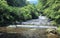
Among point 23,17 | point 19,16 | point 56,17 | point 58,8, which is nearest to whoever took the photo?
point 56,17

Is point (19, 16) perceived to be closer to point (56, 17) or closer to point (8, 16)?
point (8, 16)

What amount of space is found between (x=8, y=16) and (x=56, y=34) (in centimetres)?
1605

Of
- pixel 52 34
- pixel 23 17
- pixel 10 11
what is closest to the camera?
pixel 52 34

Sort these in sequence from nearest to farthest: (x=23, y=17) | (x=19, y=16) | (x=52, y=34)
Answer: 1. (x=52, y=34)
2. (x=19, y=16)
3. (x=23, y=17)

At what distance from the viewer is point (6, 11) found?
4616 cm

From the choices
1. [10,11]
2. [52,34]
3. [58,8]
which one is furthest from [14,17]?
[52,34]

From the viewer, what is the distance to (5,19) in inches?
1736

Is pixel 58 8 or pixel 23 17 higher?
pixel 58 8

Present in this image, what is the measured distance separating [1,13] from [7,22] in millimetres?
2320

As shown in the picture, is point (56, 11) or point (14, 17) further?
point (14, 17)

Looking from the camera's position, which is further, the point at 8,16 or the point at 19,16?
the point at 19,16

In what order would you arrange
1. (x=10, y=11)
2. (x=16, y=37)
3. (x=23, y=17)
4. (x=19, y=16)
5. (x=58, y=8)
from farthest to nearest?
(x=23, y=17)
(x=19, y=16)
(x=10, y=11)
(x=58, y=8)
(x=16, y=37)

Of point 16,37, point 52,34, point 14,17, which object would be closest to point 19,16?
point 14,17

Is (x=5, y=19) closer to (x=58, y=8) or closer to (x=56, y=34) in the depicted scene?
(x=58, y=8)
